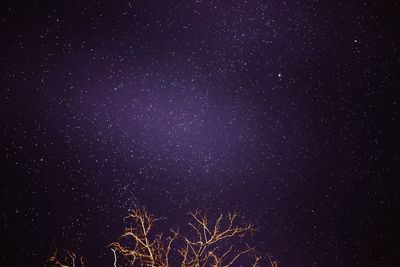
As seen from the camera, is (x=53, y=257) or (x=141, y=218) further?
(x=141, y=218)

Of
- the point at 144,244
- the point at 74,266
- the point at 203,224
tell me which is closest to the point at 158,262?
the point at 144,244

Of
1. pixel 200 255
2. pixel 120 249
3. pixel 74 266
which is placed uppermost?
pixel 200 255

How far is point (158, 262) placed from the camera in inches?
294

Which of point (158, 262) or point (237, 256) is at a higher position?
point (237, 256)

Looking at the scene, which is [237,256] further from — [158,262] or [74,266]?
[74,266]

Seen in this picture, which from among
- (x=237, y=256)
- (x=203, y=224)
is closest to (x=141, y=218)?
(x=203, y=224)

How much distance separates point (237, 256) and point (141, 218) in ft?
6.13

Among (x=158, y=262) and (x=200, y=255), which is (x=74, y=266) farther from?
(x=200, y=255)

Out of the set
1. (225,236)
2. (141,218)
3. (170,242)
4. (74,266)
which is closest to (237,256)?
(225,236)

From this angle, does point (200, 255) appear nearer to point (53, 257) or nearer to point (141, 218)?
point (141, 218)

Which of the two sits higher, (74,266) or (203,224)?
(203,224)

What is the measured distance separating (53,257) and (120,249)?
3.96ft

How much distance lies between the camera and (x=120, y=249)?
7180 mm

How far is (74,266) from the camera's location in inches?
304
